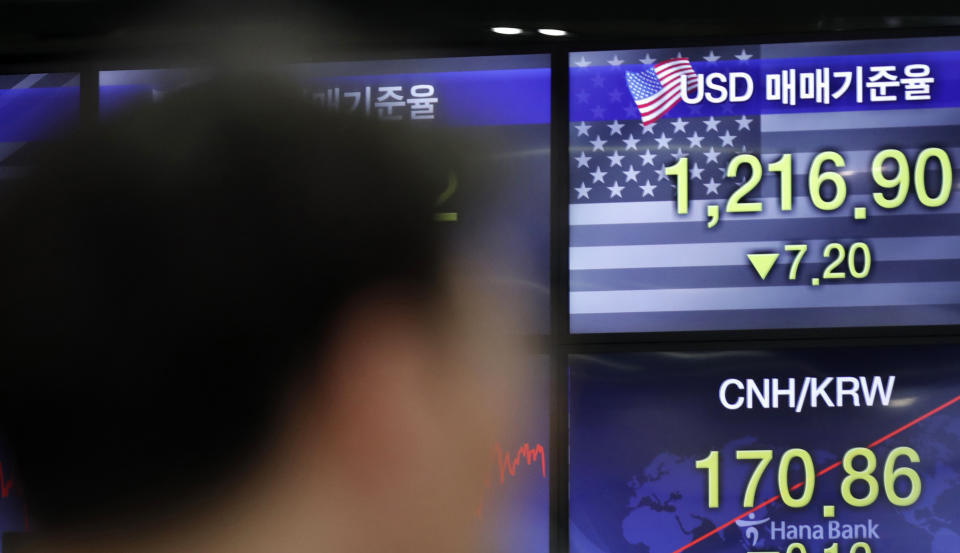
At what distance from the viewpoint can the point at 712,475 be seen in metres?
3.02

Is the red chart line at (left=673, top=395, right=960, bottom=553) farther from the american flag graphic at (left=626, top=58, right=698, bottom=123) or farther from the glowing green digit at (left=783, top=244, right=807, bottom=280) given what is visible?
the american flag graphic at (left=626, top=58, right=698, bottom=123)

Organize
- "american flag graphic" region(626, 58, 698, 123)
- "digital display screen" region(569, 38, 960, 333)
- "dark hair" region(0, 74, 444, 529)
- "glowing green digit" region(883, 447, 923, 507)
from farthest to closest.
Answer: "american flag graphic" region(626, 58, 698, 123), "digital display screen" region(569, 38, 960, 333), "glowing green digit" region(883, 447, 923, 507), "dark hair" region(0, 74, 444, 529)

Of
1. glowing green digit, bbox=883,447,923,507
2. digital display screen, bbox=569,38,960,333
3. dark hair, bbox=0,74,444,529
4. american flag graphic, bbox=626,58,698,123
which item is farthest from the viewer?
american flag graphic, bbox=626,58,698,123

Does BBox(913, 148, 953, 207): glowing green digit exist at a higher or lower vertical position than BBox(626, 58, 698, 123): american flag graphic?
lower

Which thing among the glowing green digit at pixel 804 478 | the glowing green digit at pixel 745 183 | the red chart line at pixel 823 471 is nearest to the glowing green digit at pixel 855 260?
the glowing green digit at pixel 745 183

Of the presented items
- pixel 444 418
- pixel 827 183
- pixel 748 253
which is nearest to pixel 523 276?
pixel 748 253

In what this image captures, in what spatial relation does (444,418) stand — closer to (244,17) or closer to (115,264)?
(115,264)

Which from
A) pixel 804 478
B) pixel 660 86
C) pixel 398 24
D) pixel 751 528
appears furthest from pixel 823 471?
pixel 398 24

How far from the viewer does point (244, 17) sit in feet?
10.4

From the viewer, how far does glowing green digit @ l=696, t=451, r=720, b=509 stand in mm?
3010

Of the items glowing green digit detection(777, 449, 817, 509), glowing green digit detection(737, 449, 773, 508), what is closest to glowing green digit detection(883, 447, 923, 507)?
glowing green digit detection(777, 449, 817, 509)

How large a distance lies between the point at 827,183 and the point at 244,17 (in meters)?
1.91

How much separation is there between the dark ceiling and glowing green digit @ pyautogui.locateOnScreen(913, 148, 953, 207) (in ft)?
1.27

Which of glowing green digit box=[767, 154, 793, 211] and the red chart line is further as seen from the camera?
glowing green digit box=[767, 154, 793, 211]
